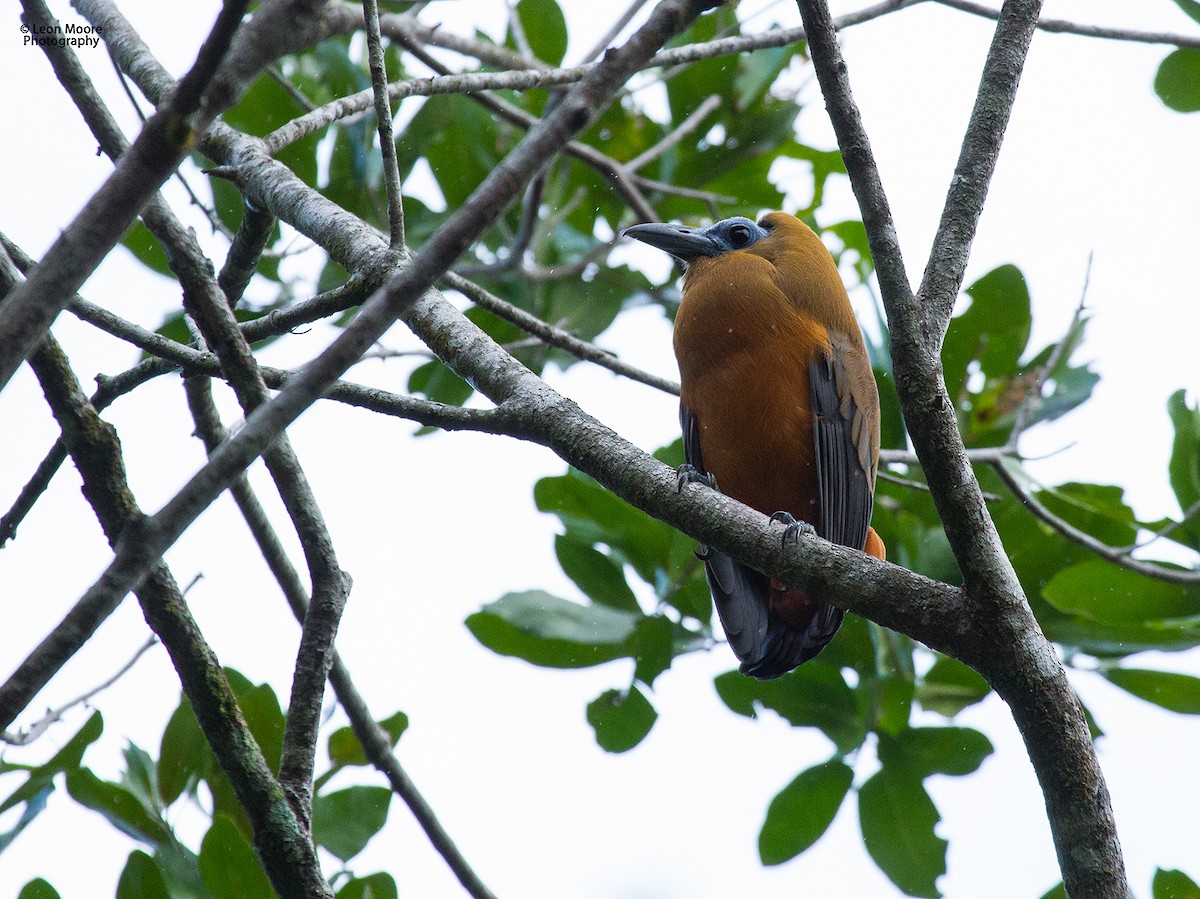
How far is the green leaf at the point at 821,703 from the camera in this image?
3525 mm

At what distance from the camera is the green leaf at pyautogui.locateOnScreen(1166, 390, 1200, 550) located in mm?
3514

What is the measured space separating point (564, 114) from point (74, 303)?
131cm

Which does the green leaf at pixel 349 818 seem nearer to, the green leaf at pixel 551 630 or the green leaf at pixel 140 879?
the green leaf at pixel 140 879

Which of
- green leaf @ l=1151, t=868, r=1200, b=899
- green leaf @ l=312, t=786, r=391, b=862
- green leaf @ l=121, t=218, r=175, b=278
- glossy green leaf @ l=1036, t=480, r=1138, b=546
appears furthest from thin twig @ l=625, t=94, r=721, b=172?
green leaf @ l=1151, t=868, r=1200, b=899

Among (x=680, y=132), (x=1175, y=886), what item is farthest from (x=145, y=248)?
(x=1175, y=886)

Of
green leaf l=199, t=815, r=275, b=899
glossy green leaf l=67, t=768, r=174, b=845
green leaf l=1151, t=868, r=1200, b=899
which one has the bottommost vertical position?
green leaf l=199, t=815, r=275, b=899

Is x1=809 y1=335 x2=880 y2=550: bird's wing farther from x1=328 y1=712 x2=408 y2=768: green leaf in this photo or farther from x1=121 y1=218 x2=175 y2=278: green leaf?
x1=121 y1=218 x2=175 y2=278: green leaf

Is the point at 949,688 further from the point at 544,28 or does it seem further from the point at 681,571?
the point at 544,28

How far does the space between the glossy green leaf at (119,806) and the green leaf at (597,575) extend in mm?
1453

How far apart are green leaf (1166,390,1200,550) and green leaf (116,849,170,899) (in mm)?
3068

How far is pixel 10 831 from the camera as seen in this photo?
9.12 feet

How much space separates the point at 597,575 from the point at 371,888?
1.27m

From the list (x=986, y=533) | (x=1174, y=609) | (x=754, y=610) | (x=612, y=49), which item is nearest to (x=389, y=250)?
(x=612, y=49)

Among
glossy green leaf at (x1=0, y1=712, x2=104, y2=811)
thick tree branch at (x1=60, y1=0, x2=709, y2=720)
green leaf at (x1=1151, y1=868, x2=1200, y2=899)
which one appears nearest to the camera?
thick tree branch at (x1=60, y1=0, x2=709, y2=720)
